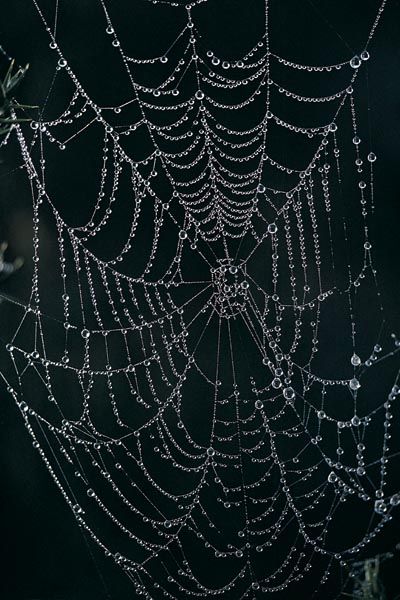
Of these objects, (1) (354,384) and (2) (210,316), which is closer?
(1) (354,384)

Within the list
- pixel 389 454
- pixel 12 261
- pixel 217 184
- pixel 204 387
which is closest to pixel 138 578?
pixel 204 387

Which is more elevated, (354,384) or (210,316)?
(210,316)

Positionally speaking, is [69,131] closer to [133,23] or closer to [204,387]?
[133,23]

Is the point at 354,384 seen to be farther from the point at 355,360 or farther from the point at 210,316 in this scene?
the point at 210,316

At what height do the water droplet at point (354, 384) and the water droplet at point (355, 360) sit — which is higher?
the water droplet at point (355, 360)

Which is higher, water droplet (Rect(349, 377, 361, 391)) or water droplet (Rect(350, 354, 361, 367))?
water droplet (Rect(350, 354, 361, 367))

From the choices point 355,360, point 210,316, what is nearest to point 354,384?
point 355,360

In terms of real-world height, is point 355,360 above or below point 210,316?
below

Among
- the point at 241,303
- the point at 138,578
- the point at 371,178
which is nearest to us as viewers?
the point at 371,178
